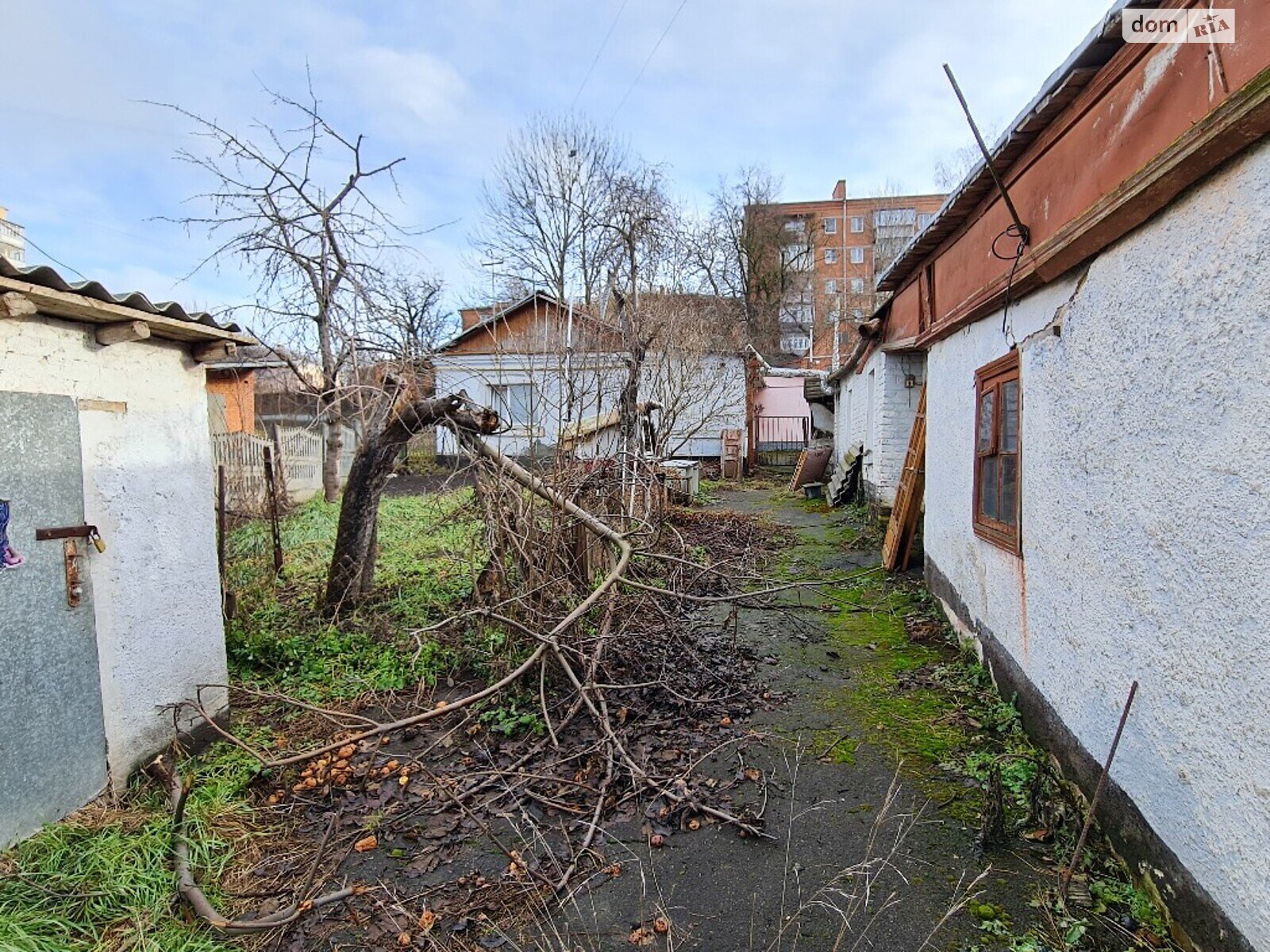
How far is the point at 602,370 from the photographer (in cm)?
829

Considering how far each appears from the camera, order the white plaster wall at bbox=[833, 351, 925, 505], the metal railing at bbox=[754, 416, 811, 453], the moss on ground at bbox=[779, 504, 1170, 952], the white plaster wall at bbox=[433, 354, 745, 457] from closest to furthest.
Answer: the moss on ground at bbox=[779, 504, 1170, 952]
the white plaster wall at bbox=[433, 354, 745, 457]
the white plaster wall at bbox=[833, 351, 925, 505]
the metal railing at bbox=[754, 416, 811, 453]

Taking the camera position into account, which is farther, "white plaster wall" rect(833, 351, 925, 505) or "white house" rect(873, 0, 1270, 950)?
"white plaster wall" rect(833, 351, 925, 505)

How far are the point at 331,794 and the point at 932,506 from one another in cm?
591

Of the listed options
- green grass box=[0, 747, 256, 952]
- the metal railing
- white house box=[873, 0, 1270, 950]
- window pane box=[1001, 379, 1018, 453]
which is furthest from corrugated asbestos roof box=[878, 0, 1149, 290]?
the metal railing

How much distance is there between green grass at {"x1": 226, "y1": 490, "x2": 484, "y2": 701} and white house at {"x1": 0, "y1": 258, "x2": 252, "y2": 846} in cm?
103

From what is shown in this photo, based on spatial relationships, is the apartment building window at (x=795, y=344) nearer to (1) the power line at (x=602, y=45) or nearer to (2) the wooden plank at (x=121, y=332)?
(1) the power line at (x=602, y=45)

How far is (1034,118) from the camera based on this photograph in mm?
3529

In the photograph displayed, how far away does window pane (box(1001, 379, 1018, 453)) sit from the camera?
13.7 feet

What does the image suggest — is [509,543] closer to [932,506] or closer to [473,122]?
[932,506]

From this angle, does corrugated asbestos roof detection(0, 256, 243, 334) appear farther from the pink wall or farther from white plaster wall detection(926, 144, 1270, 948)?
the pink wall

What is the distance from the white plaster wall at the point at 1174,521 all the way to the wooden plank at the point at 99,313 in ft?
15.6

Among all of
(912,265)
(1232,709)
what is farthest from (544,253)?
(1232,709)

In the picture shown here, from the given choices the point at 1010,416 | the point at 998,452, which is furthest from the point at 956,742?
the point at 1010,416

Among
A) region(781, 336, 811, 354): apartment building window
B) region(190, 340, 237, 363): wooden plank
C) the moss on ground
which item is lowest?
the moss on ground
